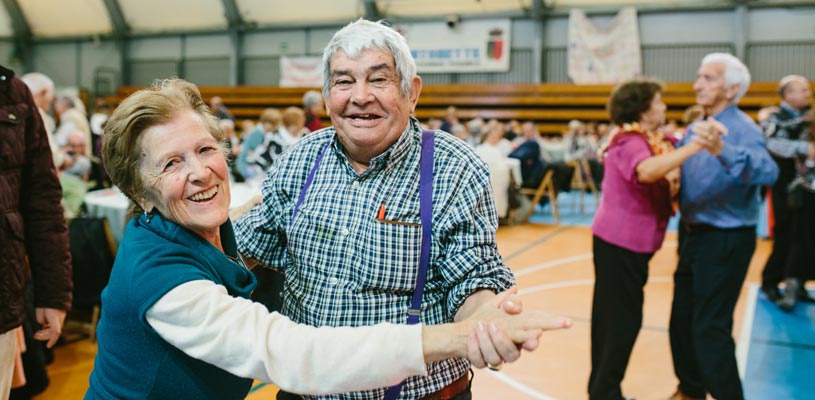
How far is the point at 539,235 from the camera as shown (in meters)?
8.70

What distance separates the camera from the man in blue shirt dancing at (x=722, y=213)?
9.86 feet

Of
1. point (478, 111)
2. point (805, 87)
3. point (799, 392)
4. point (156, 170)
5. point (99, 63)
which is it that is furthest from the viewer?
point (99, 63)

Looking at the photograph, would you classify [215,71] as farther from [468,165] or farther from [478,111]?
[468,165]

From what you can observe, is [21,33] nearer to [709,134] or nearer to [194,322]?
[709,134]

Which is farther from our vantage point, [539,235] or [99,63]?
[99,63]

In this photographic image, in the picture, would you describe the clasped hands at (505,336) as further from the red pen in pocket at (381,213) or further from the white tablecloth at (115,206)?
the white tablecloth at (115,206)

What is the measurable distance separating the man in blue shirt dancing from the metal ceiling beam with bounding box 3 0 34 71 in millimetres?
23333

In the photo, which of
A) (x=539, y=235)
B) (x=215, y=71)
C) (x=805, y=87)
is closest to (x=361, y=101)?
(x=805, y=87)

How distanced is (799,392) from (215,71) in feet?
62.9

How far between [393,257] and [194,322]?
0.56m

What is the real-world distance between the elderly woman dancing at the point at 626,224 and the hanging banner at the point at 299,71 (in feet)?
52.2

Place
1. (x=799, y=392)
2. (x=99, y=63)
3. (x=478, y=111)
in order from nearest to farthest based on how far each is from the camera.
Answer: (x=799, y=392)
(x=478, y=111)
(x=99, y=63)

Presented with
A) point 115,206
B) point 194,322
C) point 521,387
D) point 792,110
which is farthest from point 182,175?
point 792,110

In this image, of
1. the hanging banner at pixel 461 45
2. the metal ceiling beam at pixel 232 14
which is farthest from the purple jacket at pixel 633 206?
the metal ceiling beam at pixel 232 14
